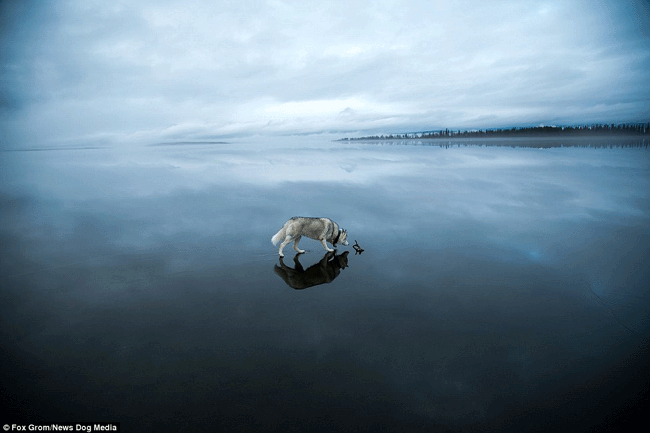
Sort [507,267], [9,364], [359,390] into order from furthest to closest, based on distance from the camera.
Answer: [507,267], [9,364], [359,390]

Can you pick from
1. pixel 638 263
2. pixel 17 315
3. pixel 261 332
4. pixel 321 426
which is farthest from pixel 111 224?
pixel 638 263

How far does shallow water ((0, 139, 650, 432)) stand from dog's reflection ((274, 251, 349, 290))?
0.29 feet

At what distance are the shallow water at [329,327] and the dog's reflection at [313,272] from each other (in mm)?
A: 88

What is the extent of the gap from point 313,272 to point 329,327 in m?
3.39

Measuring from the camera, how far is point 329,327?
7.39 metres

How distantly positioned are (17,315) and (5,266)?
4.93 m

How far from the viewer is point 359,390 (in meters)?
5.55

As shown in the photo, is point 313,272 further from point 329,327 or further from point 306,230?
point 329,327

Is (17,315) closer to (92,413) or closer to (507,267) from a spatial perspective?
(92,413)

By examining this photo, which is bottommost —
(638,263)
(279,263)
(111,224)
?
(638,263)

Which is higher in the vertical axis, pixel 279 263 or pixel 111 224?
pixel 111 224

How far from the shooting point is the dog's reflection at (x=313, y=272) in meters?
9.86

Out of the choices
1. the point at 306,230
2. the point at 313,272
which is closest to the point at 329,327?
the point at 313,272

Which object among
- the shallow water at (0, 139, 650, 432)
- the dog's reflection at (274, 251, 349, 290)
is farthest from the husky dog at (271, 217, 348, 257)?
the shallow water at (0, 139, 650, 432)
